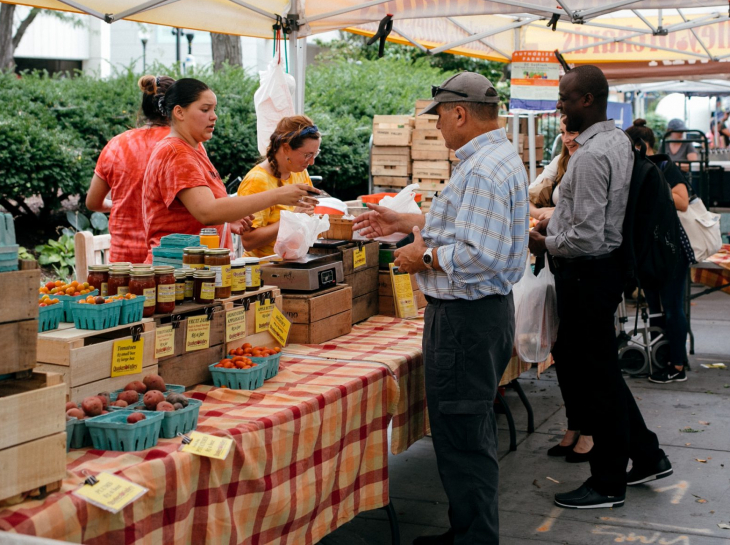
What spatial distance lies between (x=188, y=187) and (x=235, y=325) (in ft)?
2.26

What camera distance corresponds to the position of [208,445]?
7.72ft

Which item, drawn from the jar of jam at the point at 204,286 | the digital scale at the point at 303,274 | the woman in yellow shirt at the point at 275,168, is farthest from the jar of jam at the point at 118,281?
the woman in yellow shirt at the point at 275,168

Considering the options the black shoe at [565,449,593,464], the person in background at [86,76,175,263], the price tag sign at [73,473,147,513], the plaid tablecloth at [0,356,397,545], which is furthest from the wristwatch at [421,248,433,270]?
the black shoe at [565,449,593,464]

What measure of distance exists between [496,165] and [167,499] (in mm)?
1605

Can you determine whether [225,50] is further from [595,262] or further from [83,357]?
[83,357]

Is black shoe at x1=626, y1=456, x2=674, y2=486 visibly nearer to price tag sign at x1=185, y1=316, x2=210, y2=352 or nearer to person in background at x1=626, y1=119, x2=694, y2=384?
person in background at x1=626, y1=119, x2=694, y2=384

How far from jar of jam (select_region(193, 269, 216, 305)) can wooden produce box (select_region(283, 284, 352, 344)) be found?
0.67 metres

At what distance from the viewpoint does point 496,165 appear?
297 centimetres

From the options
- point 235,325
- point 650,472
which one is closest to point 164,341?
point 235,325

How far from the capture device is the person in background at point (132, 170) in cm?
418

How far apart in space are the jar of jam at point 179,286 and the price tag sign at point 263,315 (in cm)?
38

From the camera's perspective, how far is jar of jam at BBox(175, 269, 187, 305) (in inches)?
119

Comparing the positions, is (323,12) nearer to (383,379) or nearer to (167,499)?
(383,379)

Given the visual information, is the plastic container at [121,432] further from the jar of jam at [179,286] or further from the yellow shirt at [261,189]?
the yellow shirt at [261,189]
